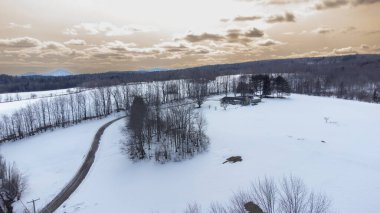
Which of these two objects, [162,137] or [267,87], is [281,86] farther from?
[162,137]

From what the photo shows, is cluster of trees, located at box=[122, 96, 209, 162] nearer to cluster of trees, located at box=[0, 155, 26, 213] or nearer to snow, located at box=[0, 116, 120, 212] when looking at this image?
snow, located at box=[0, 116, 120, 212]

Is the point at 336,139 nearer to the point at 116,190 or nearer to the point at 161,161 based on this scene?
the point at 161,161

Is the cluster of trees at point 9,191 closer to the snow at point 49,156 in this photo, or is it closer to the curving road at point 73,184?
the snow at point 49,156

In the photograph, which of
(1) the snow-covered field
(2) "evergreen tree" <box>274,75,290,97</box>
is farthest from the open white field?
(2) "evergreen tree" <box>274,75,290,97</box>

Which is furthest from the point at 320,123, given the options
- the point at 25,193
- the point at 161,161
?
the point at 25,193

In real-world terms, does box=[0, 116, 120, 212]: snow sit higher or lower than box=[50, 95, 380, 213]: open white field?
lower

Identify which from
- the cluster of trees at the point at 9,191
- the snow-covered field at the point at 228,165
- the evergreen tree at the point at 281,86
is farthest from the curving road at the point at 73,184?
the evergreen tree at the point at 281,86

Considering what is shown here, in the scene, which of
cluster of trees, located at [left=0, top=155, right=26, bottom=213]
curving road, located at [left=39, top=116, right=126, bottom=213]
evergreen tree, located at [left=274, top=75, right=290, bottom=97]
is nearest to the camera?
curving road, located at [left=39, top=116, right=126, bottom=213]
